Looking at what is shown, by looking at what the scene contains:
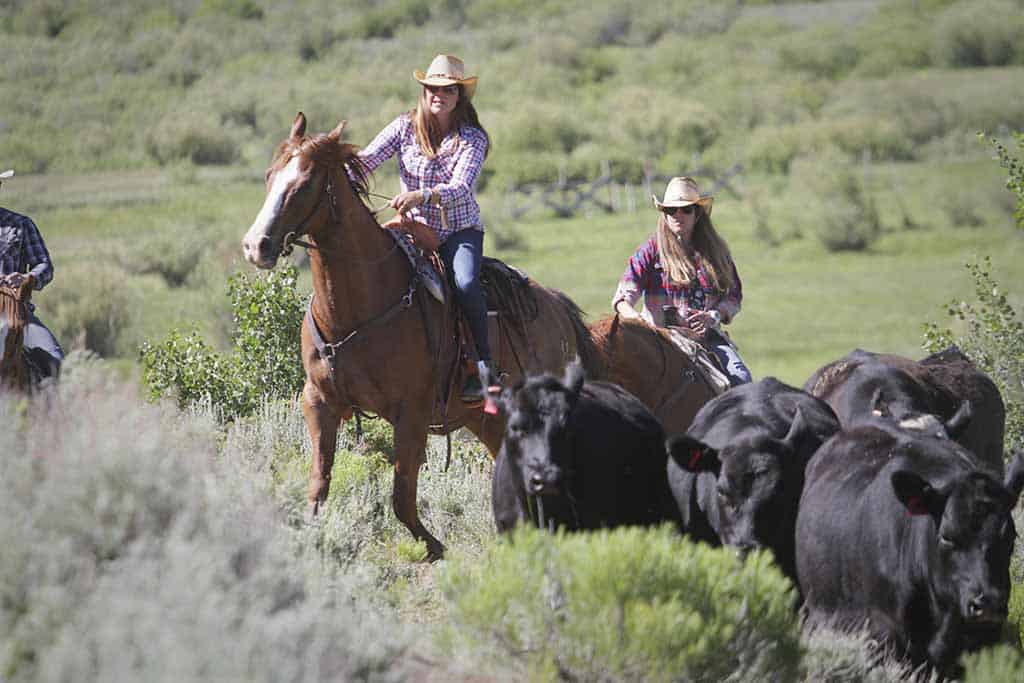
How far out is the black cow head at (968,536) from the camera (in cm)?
684

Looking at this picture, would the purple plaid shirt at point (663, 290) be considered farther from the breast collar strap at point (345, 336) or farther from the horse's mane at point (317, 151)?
the horse's mane at point (317, 151)

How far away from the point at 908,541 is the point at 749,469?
868 mm

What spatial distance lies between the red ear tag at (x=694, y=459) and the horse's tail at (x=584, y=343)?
2.98 metres

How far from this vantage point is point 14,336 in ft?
31.0

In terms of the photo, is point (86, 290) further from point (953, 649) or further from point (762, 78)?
point (762, 78)

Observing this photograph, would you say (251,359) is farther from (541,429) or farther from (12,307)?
(541,429)

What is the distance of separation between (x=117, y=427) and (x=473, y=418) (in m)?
4.37

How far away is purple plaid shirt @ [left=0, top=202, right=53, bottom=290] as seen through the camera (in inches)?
401

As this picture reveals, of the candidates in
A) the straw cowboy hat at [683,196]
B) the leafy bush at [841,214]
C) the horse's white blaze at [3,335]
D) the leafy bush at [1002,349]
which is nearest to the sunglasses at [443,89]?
the straw cowboy hat at [683,196]

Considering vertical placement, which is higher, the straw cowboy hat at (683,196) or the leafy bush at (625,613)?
the straw cowboy hat at (683,196)

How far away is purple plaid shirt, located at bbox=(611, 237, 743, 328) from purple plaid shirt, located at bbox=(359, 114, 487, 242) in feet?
6.13

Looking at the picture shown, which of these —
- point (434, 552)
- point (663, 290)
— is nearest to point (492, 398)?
point (434, 552)

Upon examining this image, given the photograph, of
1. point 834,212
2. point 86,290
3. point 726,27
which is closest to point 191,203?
point 86,290

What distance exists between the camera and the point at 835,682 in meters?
6.95
